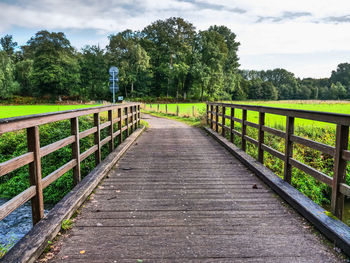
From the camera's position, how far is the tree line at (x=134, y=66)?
2362 inches

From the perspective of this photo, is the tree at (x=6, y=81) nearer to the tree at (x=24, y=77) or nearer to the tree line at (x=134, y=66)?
the tree line at (x=134, y=66)

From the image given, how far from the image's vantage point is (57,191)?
8820 millimetres

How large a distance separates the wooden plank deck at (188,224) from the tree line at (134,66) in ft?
182

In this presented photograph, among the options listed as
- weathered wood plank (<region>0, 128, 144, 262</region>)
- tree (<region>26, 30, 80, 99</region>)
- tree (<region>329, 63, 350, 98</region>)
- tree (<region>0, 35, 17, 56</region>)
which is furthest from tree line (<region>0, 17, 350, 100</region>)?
tree (<region>329, 63, 350, 98</region>)

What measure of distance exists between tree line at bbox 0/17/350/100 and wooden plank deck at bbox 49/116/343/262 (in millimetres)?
55551

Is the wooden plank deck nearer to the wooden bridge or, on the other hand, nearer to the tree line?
the wooden bridge

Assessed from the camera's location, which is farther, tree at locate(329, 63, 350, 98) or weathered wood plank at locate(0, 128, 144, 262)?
tree at locate(329, 63, 350, 98)

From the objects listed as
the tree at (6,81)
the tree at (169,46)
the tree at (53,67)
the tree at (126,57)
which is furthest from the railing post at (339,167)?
the tree at (6,81)

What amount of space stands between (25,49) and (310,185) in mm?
88417

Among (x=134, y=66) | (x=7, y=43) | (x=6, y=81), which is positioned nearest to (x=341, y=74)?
(x=134, y=66)

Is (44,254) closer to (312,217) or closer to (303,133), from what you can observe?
(312,217)

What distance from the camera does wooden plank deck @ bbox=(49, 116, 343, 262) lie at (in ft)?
9.25

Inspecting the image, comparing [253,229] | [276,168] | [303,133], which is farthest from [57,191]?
[303,133]

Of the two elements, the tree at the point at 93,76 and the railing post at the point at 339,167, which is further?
the tree at the point at 93,76
